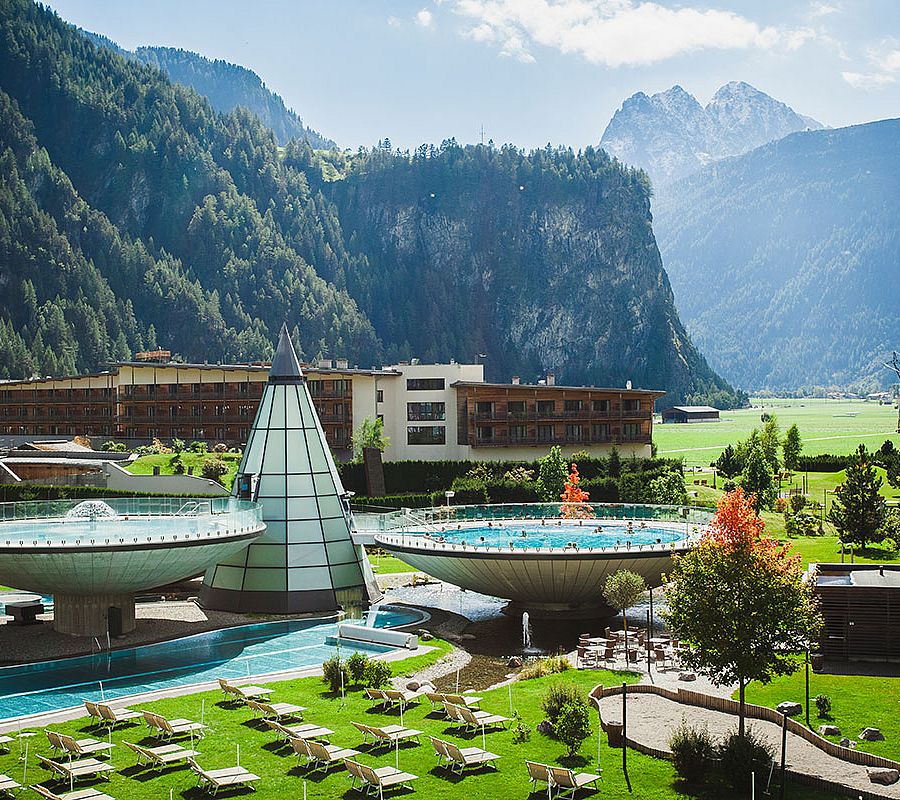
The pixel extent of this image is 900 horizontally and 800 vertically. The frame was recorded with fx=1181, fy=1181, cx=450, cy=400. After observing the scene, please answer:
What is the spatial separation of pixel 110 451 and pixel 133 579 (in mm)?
51444

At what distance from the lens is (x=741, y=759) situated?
2153 centimetres

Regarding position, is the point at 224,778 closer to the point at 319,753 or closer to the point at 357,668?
the point at 319,753

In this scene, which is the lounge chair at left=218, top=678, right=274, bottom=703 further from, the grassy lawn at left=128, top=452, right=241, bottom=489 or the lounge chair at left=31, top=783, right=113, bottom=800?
the grassy lawn at left=128, top=452, right=241, bottom=489

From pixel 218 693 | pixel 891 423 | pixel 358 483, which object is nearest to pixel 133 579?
pixel 218 693

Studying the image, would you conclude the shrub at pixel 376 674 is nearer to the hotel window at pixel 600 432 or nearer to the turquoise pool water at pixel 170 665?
the turquoise pool water at pixel 170 665

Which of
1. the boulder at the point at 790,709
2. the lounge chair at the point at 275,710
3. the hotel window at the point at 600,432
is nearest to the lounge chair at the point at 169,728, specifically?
the lounge chair at the point at 275,710

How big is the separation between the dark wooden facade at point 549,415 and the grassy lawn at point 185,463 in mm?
17266

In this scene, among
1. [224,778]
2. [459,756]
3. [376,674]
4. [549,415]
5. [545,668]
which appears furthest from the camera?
[549,415]

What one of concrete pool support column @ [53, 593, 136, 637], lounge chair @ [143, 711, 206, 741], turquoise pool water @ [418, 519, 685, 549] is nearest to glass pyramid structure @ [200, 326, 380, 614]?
turquoise pool water @ [418, 519, 685, 549]

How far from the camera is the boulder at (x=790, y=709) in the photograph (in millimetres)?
25641

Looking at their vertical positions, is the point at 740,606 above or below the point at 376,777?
above

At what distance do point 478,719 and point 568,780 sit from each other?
4.72 m

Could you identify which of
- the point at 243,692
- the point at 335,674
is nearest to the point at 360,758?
the point at 243,692

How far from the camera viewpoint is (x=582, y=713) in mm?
23969
